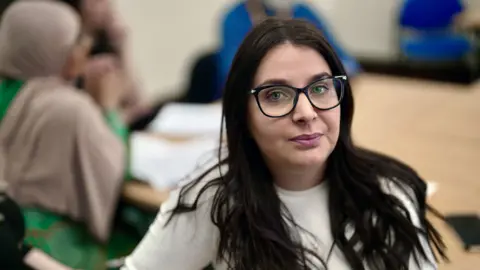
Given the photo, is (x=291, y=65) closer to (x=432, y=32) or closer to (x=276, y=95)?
(x=276, y=95)

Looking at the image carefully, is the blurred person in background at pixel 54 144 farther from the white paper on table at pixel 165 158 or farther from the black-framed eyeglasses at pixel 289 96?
the black-framed eyeglasses at pixel 289 96

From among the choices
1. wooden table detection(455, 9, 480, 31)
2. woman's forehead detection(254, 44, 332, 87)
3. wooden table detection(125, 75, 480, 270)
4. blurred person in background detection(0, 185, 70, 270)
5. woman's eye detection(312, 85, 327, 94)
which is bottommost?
blurred person in background detection(0, 185, 70, 270)

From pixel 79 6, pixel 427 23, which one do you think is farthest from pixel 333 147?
pixel 427 23

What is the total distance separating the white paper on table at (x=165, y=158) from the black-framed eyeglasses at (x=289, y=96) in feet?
1.86

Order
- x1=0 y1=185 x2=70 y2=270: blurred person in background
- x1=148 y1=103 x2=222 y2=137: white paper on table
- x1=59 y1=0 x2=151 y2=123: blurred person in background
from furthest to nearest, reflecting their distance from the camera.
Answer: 1. x1=59 y1=0 x2=151 y2=123: blurred person in background
2. x1=148 y1=103 x2=222 y2=137: white paper on table
3. x1=0 y1=185 x2=70 y2=270: blurred person in background

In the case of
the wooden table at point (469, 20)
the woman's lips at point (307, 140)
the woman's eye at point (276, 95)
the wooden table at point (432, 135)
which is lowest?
the wooden table at point (432, 135)

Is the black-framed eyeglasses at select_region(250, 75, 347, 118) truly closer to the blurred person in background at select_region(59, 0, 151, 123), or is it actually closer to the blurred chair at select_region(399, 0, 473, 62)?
the blurred person in background at select_region(59, 0, 151, 123)

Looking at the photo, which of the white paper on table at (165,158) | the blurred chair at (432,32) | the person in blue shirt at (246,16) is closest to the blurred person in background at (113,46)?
the person in blue shirt at (246,16)

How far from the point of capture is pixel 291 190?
3.28 ft

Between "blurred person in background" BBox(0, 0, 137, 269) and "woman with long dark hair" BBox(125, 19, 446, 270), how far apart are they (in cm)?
44

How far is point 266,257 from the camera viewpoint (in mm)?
934

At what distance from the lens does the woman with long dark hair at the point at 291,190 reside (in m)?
0.90

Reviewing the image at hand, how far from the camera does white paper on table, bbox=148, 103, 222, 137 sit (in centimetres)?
188

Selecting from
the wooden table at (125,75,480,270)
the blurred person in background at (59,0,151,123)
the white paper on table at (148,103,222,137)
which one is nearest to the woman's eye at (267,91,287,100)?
the wooden table at (125,75,480,270)
